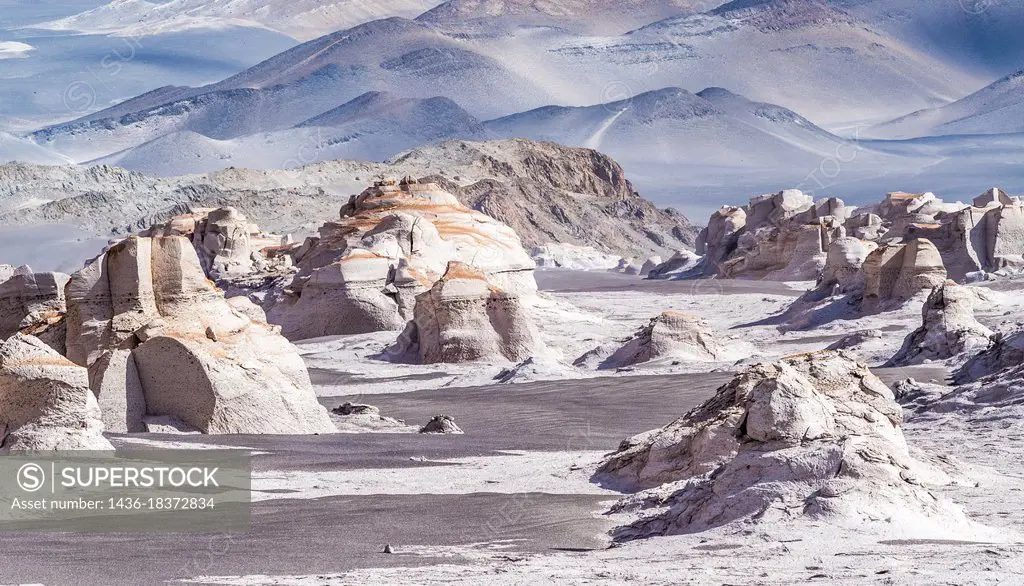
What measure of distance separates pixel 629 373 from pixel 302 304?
11.5m

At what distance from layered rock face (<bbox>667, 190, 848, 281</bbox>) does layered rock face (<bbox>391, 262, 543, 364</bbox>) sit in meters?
21.9

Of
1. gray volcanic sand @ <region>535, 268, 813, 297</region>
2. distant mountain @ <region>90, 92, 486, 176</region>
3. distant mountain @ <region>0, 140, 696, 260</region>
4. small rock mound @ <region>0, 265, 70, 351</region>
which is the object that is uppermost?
distant mountain @ <region>90, 92, 486, 176</region>

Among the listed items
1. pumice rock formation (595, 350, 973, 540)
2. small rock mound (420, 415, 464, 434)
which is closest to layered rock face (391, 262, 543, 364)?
small rock mound (420, 415, 464, 434)

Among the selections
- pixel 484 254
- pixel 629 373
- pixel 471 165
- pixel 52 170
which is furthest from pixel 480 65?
pixel 629 373

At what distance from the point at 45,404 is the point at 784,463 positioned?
5853 mm

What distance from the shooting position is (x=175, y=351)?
48.9ft

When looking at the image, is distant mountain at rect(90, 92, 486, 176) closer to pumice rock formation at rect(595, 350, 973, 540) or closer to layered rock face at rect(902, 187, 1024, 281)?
layered rock face at rect(902, 187, 1024, 281)

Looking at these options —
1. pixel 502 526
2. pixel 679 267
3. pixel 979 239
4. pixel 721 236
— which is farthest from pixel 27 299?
pixel 679 267

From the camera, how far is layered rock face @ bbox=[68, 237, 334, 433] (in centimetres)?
1480

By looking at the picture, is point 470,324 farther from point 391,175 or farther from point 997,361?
point 391,175

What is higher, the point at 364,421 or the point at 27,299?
the point at 27,299

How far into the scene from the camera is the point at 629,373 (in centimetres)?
2433

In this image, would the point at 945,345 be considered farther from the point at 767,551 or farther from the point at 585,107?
the point at 585,107

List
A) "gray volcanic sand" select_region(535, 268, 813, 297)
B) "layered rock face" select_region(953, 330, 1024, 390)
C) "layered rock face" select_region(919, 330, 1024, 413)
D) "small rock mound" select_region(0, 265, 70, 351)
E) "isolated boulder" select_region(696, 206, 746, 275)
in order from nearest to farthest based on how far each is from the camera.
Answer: "layered rock face" select_region(919, 330, 1024, 413)
"layered rock face" select_region(953, 330, 1024, 390)
"small rock mound" select_region(0, 265, 70, 351)
"gray volcanic sand" select_region(535, 268, 813, 297)
"isolated boulder" select_region(696, 206, 746, 275)
